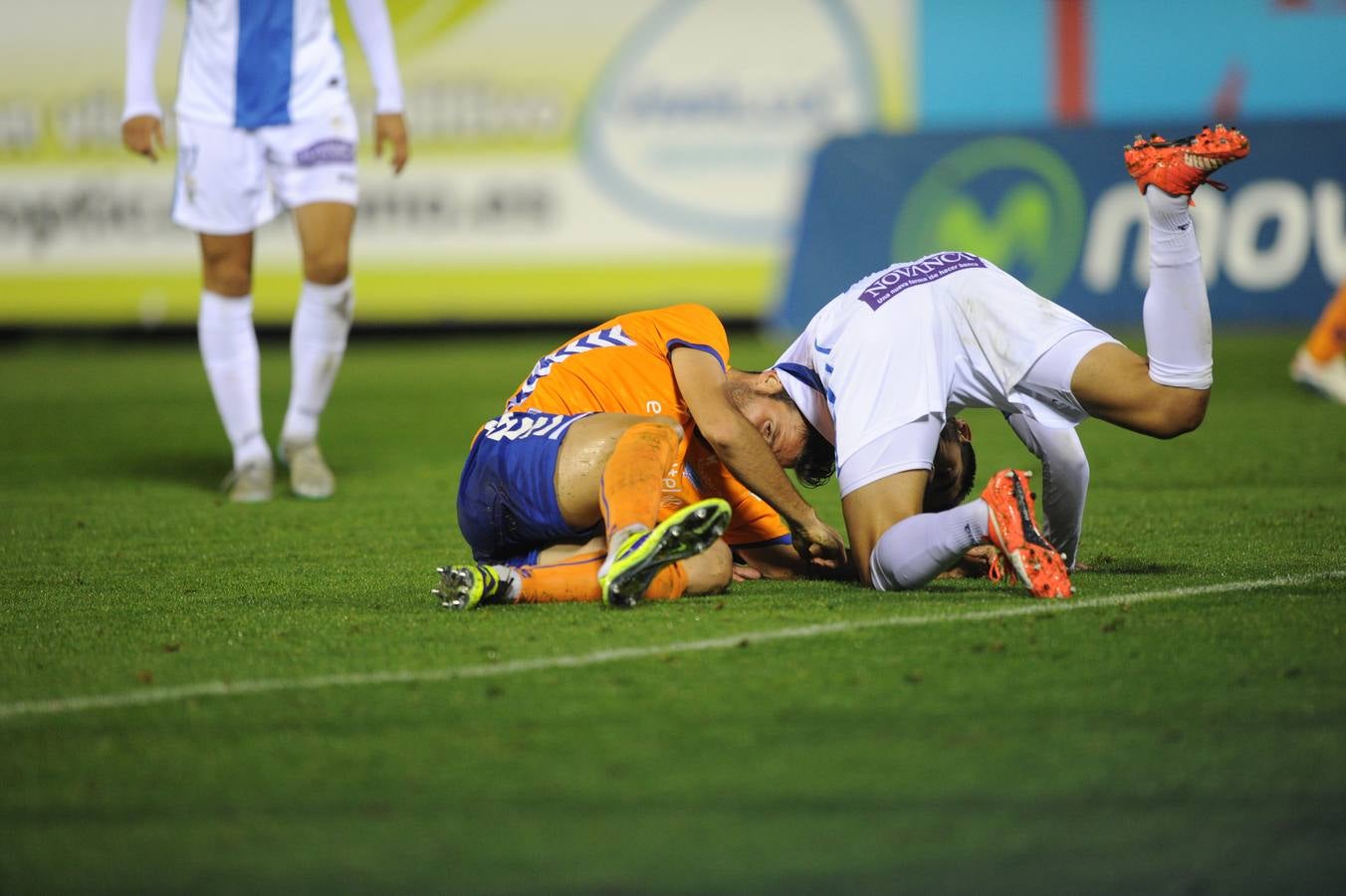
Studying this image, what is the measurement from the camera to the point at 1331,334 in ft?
27.7

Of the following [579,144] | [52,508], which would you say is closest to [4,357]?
[579,144]

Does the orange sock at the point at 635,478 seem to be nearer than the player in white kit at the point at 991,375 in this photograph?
Yes

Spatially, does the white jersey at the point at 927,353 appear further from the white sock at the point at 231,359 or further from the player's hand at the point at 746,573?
the white sock at the point at 231,359

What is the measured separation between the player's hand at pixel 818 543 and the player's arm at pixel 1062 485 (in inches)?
22.8

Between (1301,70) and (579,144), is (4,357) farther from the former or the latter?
(1301,70)

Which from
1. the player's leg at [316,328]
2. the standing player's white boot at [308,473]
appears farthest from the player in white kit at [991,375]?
the player's leg at [316,328]

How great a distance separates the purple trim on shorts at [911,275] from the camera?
4.41 metres

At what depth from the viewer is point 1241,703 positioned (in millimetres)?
2914

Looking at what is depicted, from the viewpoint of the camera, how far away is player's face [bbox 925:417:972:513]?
14.7 feet

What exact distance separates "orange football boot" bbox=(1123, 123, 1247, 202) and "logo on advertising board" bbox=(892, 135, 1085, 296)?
27.0ft

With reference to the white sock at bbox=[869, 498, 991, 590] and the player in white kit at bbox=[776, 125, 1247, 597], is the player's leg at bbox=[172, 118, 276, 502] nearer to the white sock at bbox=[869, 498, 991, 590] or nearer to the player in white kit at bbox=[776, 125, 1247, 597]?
the player in white kit at bbox=[776, 125, 1247, 597]

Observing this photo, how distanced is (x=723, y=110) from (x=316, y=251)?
7.69 metres

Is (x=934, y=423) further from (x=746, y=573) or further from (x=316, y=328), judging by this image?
(x=316, y=328)

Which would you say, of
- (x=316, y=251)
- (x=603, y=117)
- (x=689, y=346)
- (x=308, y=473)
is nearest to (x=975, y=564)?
(x=689, y=346)
